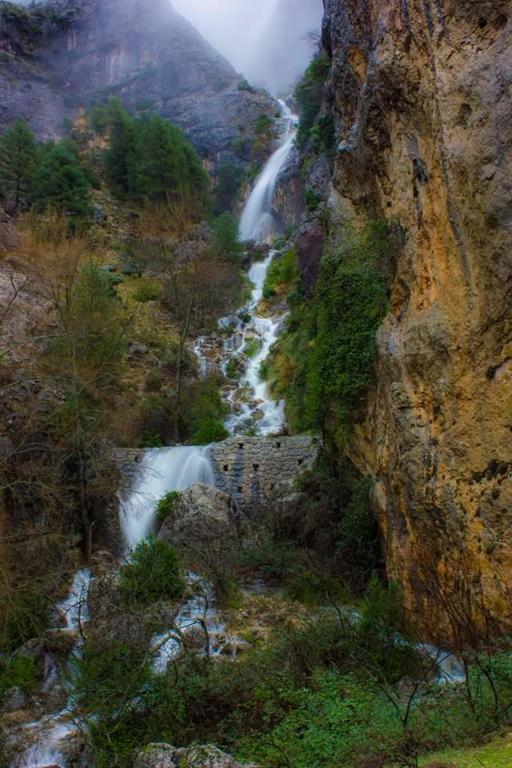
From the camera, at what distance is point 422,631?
342 inches

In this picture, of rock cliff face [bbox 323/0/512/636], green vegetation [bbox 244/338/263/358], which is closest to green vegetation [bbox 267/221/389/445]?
rock cliff face [bbox 323/0/512/636]

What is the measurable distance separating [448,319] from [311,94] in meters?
26.6

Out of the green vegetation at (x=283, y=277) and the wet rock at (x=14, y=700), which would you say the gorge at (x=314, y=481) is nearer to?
the wet rock at (x=14, y=700)

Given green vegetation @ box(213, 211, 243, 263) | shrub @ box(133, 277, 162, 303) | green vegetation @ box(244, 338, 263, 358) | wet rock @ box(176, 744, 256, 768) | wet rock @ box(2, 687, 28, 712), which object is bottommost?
wet rock @ box(2, 687, 28, 712)

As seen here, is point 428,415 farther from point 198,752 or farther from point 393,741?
point 198,752

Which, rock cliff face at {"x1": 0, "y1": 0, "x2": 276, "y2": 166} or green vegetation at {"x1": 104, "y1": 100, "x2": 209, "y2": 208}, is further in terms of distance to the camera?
rock cliff face at {"x1": 0, "y1": 0, "x2": 276, "y2": 166}

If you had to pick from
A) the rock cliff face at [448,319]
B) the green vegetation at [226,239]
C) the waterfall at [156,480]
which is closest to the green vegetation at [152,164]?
the green vegetation at [226,239]

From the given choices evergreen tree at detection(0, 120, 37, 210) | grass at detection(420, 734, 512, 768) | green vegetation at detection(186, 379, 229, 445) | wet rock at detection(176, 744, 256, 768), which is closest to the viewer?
grass at detection(420, 734, 512, 768)

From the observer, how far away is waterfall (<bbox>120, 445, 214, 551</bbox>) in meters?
15.1

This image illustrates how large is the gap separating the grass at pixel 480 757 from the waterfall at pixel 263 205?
32600 mm

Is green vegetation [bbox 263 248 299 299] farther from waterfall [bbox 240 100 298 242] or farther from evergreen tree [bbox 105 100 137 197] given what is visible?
evergreen tree [bbox 105 100 137 197]

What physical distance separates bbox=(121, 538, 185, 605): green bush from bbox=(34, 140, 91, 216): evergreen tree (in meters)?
22.0

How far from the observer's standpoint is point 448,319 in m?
8.78

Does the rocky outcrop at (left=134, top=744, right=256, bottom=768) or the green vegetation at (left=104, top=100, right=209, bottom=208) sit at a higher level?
the green vegetation at (left=104, top=100, right=209, bottom=208)
